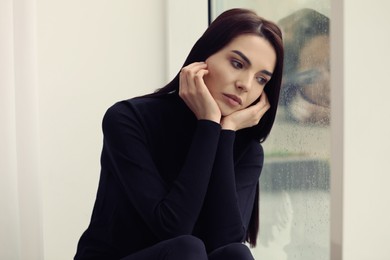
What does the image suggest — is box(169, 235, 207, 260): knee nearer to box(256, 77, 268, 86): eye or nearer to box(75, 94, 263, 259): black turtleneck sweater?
box(75, 94, 263, 259): black turtleneck sweater

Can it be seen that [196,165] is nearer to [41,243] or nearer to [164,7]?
[41,243]

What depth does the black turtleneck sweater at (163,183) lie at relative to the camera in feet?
3.41

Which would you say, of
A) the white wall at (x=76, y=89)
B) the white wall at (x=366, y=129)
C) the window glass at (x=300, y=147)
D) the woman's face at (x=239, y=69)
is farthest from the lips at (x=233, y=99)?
the white wall at (x=76, y=89)

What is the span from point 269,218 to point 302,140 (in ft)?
1.23

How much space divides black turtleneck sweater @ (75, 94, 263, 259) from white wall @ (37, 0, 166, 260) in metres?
0.91

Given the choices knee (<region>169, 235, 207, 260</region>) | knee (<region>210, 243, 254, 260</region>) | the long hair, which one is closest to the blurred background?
the long hair

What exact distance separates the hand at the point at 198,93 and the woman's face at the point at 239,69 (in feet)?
0.10

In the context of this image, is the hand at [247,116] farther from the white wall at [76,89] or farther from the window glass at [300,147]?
the white wall at [76,89]

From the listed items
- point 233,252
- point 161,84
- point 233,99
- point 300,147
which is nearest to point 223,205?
point 233,252

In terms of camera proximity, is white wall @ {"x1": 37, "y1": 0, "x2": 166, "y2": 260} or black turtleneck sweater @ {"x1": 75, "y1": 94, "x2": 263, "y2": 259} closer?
black turtleneck sweater @ {"x1": 75, "y1": 94, "x2": 263, "y2": 259}

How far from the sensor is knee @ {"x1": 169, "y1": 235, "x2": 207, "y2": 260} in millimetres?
956

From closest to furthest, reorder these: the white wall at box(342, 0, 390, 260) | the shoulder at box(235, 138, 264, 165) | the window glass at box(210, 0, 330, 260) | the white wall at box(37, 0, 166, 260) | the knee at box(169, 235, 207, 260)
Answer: the knee at box(169, 235, 207, 260) → the white wall at box(342, 0, 390, 260) → the shoulder at box(235, 138, 264, 165) → the window glass at box(210, 0, 330, 260) → the white wall at box(37, 0, 166, 260)

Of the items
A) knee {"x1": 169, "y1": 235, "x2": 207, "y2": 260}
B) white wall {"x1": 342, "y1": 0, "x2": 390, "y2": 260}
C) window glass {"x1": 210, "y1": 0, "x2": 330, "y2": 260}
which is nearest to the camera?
knee {"x1": 169, "y1": 235, "x2": 207, "y2": 260}

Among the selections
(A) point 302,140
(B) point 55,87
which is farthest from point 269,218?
(B) point 55,87
